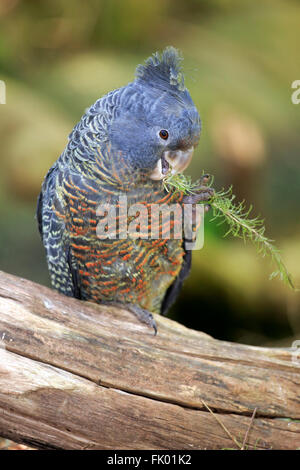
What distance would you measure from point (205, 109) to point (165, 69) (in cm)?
307

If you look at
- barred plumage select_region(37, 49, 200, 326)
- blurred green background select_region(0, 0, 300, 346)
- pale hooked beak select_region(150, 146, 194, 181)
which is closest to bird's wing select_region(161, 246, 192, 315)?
barred plumage select_region(37, 49, 200, 326)

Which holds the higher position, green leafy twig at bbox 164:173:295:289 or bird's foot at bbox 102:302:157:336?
green leafy twig at bbox 164:173:295:289

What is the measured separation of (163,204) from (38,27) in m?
4.61

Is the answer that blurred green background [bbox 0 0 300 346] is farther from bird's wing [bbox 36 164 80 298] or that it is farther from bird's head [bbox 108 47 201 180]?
bird's head [bbox 108 47 201 180]

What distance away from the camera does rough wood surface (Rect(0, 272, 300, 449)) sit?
101 inches

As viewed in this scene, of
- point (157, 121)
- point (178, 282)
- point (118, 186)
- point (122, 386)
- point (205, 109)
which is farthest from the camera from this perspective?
point (205, 109)

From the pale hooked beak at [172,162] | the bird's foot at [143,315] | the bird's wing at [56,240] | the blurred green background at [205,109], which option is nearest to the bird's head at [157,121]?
the pale hooked beak at [172,162]

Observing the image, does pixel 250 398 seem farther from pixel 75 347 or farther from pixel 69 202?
pixel 69 202

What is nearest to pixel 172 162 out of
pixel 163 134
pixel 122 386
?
pixel 163 134

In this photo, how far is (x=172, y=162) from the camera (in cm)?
270

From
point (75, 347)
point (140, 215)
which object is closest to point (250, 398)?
point (75, 347)

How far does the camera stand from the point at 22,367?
8.39 feet

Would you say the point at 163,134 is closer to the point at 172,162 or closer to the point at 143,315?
the point at 172,162

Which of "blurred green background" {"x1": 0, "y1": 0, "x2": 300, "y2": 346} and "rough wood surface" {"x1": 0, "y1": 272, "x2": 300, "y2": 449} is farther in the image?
"blurred green background" {"x1": 0, "y1": 0, "x2": 300, "y2": 346}
